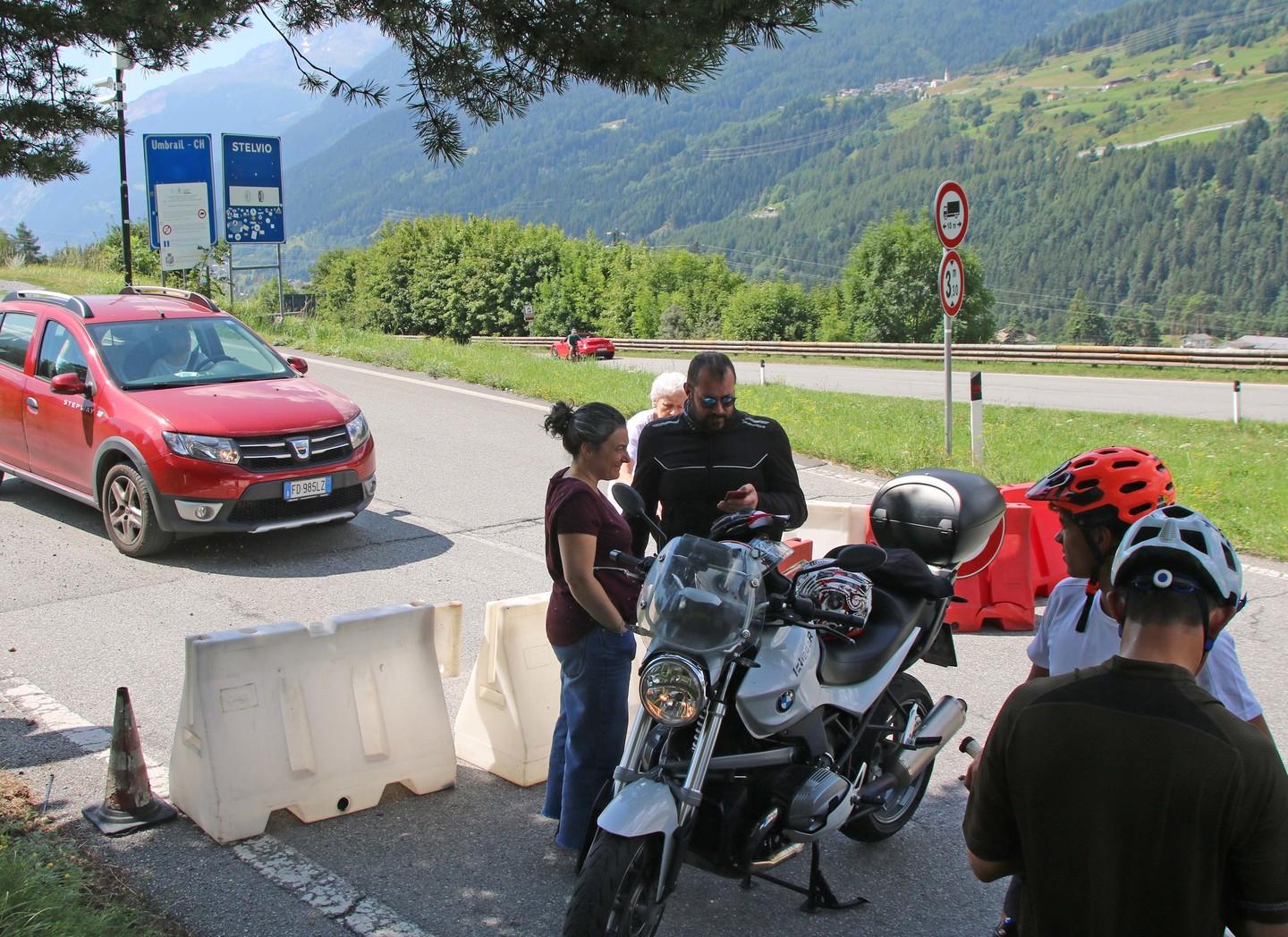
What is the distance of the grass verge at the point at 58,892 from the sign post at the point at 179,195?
63.2 feet

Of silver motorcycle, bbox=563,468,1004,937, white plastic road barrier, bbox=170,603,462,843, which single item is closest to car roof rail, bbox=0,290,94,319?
white plastic road barrier, bbox=170,603,462,843

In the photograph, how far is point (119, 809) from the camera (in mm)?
4906

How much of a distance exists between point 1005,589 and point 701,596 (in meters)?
4.60

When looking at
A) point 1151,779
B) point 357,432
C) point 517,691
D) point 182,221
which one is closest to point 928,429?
point 357,432

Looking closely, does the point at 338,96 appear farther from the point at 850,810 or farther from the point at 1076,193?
the point at 1076,193

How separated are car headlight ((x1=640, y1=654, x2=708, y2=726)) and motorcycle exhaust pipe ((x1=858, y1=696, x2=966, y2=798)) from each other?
1.01 m

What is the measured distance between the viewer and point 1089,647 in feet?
10.9

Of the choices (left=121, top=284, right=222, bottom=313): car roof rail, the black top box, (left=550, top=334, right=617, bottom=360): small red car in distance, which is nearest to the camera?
the black top box

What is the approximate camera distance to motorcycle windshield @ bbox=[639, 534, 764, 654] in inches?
146

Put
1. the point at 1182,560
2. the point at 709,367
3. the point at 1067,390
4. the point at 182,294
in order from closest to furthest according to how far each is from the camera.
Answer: the point at 1182,560 → the point at 709,367 → the point at 182,294 → the point at 1067,390

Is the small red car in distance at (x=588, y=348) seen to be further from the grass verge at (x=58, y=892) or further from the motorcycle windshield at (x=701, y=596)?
the motorcycle windshield at (x=701, y=596)

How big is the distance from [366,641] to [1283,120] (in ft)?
660

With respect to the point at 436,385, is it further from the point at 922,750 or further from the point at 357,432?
the point at 922,750

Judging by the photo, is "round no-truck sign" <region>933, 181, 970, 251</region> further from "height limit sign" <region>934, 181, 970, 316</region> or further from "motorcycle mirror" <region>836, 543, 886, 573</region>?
"motorcycle mirror" <region>836, 543, 886, 573</region>
